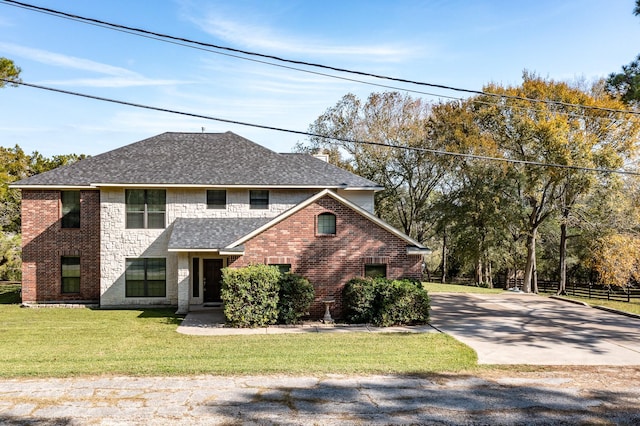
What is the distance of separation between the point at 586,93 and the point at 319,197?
22.6m

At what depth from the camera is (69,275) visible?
21031mm

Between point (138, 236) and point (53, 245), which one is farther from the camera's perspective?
point (53, 245)

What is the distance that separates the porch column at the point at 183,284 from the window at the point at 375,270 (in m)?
7.20

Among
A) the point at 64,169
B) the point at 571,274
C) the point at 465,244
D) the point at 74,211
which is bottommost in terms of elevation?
the point at 571,274

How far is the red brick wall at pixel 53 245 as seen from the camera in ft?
68.3

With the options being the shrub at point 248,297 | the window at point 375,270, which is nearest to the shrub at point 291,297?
the shrub at point 248,297

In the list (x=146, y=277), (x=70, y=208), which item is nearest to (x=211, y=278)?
(x=146, y=277)

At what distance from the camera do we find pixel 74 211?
2116 cm

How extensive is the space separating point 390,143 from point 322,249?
74.5 feet

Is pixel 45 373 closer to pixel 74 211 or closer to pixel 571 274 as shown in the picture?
pixel 74 211

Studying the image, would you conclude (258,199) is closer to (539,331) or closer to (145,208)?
(145,208)

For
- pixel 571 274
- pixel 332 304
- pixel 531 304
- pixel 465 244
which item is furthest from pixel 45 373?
pixel 571 274

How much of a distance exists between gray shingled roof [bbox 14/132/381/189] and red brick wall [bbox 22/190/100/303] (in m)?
0.91

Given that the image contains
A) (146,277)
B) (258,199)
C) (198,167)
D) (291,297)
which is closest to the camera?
(291,297)
